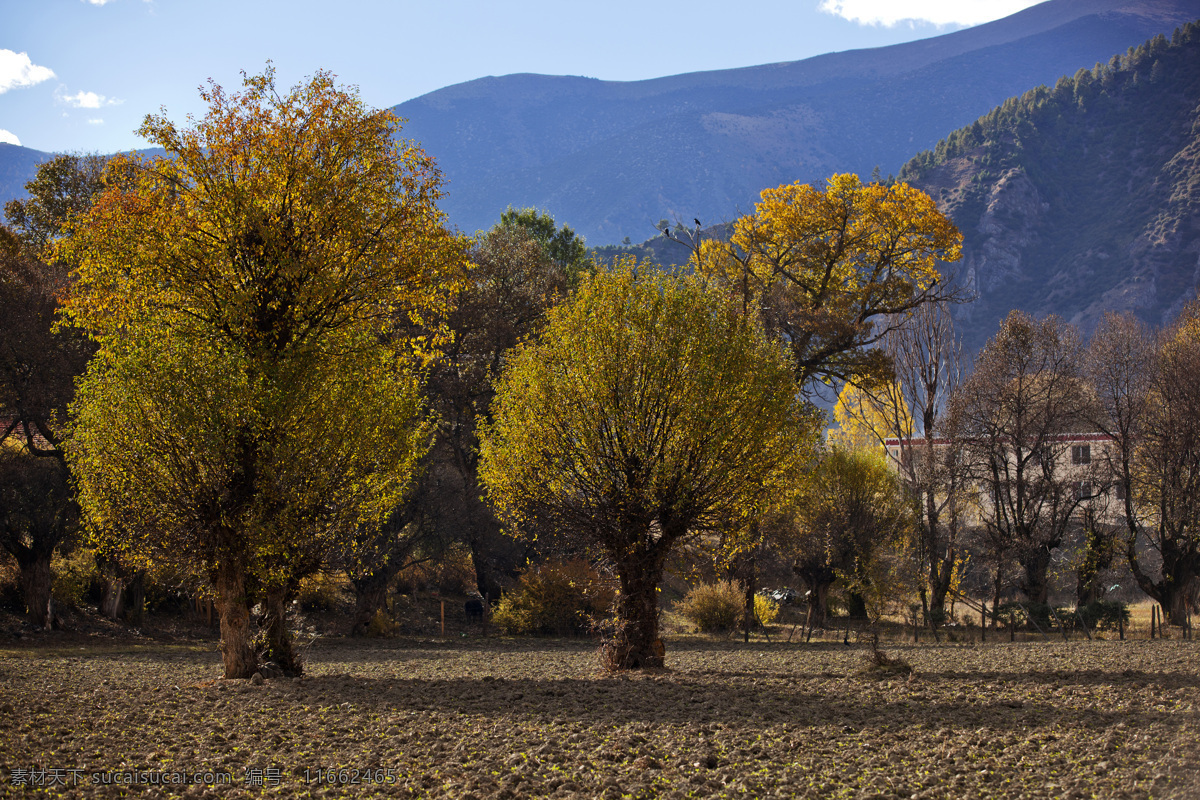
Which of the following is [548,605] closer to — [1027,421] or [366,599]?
[366,599]

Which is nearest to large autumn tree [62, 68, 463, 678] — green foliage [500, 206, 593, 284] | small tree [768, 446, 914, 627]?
small tree [768, 446, 914, 627]

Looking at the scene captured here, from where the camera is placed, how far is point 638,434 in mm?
15125

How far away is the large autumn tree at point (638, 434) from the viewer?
49.1 ft

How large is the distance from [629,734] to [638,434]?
6454 millimetres

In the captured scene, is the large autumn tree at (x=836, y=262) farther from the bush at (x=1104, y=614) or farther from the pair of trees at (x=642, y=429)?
the pair of trees at (x=642, y=429)

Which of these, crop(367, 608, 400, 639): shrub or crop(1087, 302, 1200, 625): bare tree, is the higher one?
crop(1087, 302, 1200, 625): bare tree

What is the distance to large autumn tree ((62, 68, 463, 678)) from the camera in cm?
1265

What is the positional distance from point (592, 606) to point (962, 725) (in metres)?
21.4

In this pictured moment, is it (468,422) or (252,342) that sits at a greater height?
(468,422)

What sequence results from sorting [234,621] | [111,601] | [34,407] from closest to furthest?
[234,621] < [34,407] < [111,601]

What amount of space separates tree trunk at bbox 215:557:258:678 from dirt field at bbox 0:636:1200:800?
825 millimetres

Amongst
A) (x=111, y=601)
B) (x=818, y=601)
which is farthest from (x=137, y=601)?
(x=818, y=601)

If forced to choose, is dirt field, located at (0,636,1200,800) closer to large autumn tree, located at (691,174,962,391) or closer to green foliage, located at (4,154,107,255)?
large autumn tree, located at (691,174,962,391)

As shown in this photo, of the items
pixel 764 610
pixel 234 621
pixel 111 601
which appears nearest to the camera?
pixel 234 621
